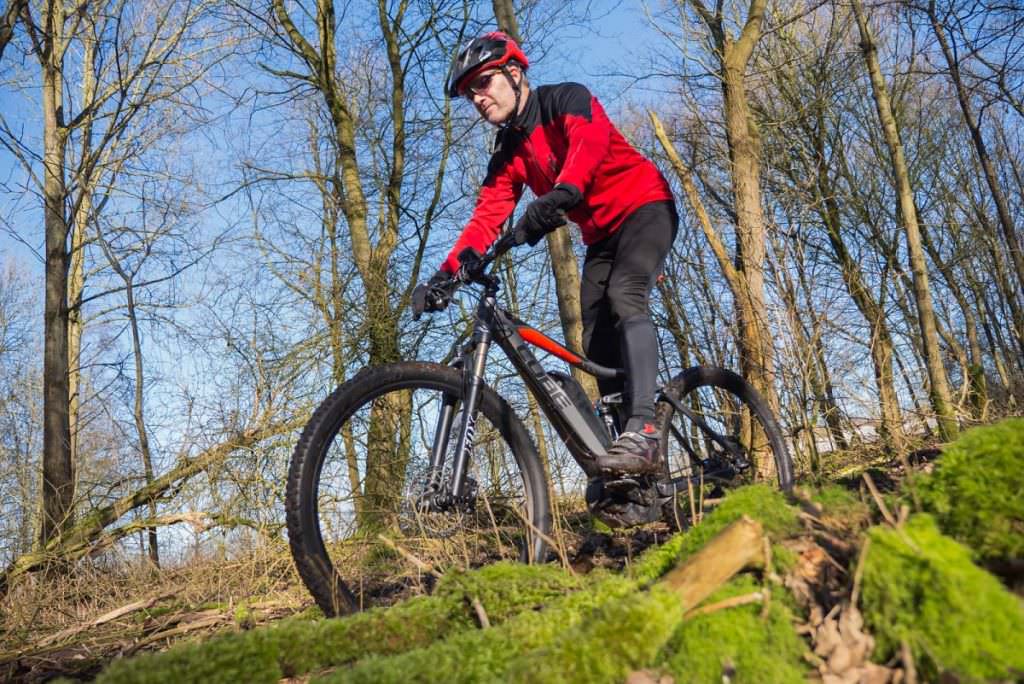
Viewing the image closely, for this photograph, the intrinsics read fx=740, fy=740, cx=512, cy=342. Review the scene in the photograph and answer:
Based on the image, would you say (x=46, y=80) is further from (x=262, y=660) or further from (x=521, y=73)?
(x=262, y=660)

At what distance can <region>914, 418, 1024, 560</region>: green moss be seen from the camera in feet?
5.24

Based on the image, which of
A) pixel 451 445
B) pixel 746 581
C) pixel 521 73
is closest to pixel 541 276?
pixel 521 73

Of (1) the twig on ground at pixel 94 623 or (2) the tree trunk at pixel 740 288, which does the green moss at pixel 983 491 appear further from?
(1) the twig on ground at pixel 94 623

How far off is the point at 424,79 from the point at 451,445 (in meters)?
9.68

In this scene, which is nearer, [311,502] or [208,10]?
[311,502]

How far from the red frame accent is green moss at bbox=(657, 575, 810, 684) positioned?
2.09 m

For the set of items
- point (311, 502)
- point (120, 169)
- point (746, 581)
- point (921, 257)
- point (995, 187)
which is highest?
point (120, 169)

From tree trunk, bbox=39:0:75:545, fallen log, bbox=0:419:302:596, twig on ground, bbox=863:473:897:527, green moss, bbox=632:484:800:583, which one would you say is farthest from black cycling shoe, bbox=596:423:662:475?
tree trunk, bbox=39:0:75:545

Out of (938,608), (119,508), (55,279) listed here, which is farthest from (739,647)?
(55,279)

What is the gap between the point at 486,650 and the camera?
1.58 meters

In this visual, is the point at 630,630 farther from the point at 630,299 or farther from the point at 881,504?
the point at 630,299

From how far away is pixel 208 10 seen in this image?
10.2 m

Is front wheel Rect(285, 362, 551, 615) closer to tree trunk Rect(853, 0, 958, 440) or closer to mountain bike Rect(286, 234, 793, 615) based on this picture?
mountain bike Rect(286, 234, 793, 615)

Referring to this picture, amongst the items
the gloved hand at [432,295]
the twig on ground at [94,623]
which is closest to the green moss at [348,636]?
the gloved hand at [432,295]
